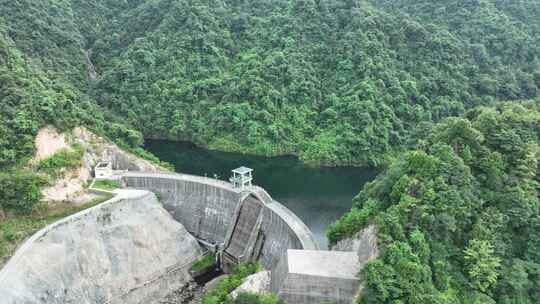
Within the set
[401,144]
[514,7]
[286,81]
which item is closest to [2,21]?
[286,81]

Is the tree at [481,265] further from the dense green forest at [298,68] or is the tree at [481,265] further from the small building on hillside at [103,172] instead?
the dense green forest at [298,68]

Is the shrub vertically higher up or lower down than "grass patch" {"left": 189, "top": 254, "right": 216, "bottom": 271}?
higher up

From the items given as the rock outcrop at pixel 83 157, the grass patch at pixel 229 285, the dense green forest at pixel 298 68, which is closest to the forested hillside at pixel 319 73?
the dense green forest at pixel 298 68

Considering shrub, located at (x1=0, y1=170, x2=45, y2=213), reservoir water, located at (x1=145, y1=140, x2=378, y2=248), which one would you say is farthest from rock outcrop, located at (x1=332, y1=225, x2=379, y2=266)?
shrub, located at (x1=0, y1=170, x2=45, y2=213)

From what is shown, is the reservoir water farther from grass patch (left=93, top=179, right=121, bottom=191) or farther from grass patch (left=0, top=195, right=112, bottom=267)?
grass patch (left=0, top=195, right=112, bottom=267)

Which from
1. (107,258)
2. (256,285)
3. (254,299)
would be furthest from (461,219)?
(107,258)

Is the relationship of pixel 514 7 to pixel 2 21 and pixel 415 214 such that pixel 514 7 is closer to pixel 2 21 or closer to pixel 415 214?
pixel 415 214

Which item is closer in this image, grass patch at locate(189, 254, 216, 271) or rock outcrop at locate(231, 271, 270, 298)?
rock outcrop at locate(231, 271, 270, 298)

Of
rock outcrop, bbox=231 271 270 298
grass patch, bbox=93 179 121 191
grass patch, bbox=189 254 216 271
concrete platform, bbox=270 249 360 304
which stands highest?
grass patch, bbox=93 179 121 191
